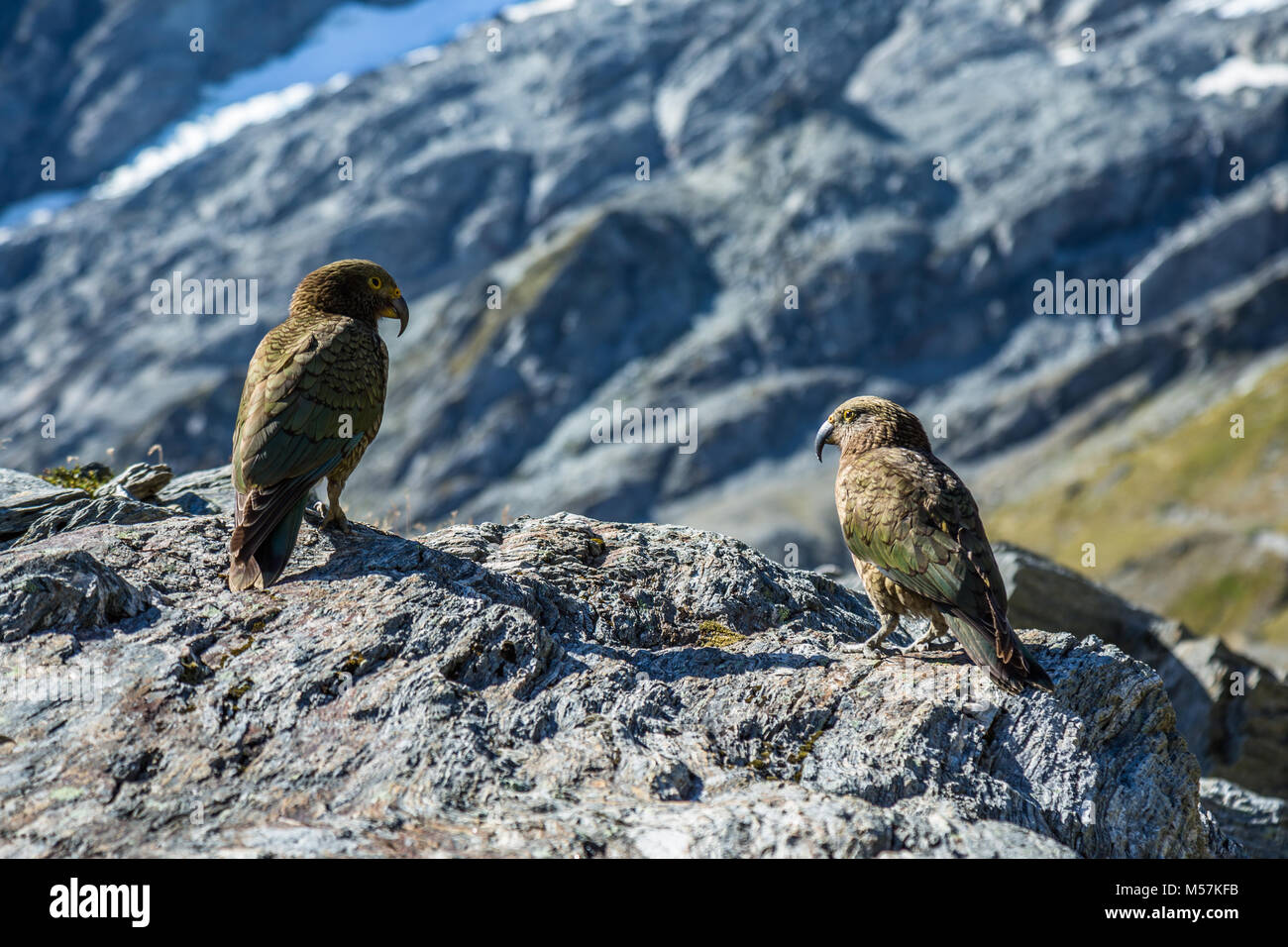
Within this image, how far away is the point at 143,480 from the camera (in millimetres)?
14086

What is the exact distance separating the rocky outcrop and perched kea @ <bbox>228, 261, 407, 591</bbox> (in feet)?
1.86

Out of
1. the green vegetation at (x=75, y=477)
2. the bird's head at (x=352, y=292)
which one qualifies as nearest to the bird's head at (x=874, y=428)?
the bird's head at (x=352, y=292)

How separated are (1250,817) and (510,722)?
1304 cm

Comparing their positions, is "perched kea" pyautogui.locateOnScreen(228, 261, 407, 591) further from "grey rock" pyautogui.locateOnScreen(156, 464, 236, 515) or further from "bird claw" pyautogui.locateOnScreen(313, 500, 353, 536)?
"grey rock" pyautogui.locateOnScreen(156, 464, 236, 515)

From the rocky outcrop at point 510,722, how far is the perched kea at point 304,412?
57 cm

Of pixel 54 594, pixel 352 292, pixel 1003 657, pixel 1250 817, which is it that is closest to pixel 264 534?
pixel 54 594

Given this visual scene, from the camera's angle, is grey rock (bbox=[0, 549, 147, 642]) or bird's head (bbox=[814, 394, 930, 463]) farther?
bird's head (bbox=[814, 394, 930, 463])

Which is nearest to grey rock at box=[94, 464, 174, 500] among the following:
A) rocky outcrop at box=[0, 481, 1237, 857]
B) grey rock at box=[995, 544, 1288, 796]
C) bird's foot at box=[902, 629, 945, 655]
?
rocky outcrop at box=[0, 481, 1237, 857]

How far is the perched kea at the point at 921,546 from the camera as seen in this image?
32.3ft

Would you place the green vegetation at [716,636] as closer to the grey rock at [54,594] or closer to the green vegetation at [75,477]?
the grey rock at [54,594]

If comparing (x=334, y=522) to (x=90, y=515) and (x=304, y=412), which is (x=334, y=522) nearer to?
(x=304, y=412)

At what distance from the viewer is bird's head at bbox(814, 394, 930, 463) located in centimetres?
1245

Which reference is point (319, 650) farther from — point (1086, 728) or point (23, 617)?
point (1086, 728)
